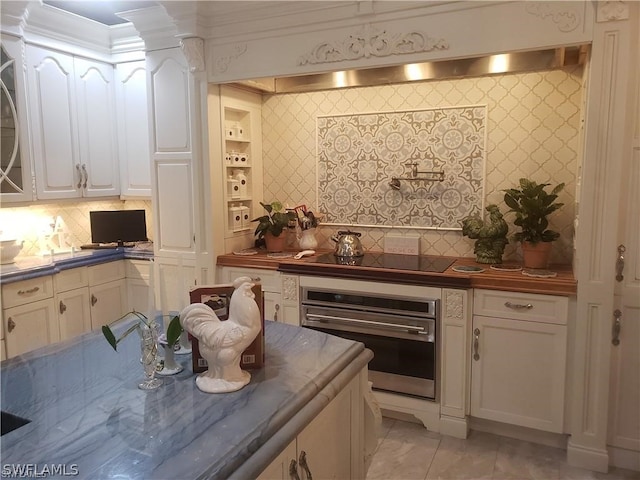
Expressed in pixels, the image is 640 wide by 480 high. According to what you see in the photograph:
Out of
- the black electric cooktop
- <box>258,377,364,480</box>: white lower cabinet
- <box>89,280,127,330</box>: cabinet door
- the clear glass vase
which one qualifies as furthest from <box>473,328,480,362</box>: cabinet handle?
<box>89,280,127,330</box>: cabinet door

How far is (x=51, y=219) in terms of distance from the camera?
12.8 feet

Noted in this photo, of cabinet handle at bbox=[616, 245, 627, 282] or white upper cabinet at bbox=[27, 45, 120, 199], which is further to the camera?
white upper cabinet at bbox=[27, 45, 120, 199]

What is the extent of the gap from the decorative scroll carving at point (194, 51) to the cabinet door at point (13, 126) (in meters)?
1.12

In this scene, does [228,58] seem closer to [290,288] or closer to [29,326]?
[290,288]

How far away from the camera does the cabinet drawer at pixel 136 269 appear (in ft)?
12.9

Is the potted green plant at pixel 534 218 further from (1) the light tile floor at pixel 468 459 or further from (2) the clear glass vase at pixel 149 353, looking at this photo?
(2) the clear glass vase at pixel 149 353

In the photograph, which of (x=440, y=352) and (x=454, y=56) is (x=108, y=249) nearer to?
(x=440, y=352)

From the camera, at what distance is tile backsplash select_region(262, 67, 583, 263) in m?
3.04

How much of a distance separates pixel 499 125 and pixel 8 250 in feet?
10.7

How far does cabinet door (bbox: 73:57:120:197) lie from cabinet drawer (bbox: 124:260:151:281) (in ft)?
2.00

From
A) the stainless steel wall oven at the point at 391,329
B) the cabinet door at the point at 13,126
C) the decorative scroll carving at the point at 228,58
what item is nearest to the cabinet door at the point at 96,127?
the cabinet door at the point at 13,126

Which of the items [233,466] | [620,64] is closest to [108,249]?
[233,466]

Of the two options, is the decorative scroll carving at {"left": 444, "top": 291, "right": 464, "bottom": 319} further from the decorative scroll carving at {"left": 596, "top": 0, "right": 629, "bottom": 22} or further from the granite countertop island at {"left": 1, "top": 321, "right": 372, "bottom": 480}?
the decorative scroll carving at {"left": 596, "top": 0, "right": 629, "bottom": 22}

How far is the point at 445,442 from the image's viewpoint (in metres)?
2.85
